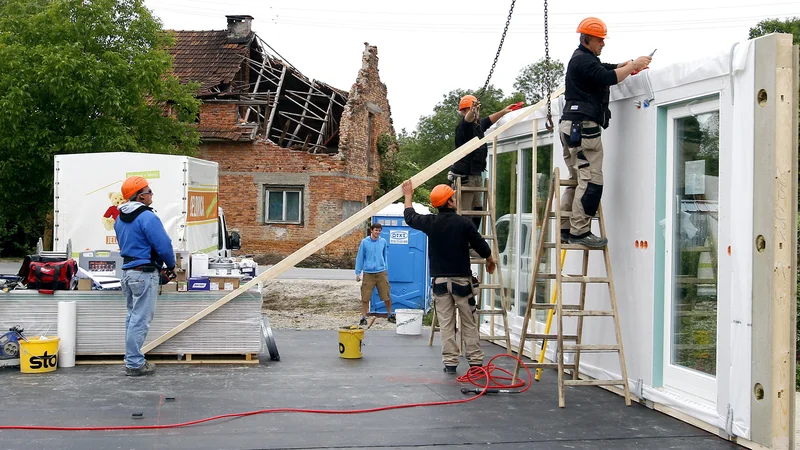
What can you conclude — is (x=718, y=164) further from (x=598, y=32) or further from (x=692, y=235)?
(x=598, y=32)

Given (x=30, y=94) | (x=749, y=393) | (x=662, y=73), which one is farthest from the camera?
(x=30, y=94)

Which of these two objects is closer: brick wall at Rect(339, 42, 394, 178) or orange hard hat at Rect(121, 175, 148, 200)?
orange hard hat at Rect(121, 175, 148, 200)

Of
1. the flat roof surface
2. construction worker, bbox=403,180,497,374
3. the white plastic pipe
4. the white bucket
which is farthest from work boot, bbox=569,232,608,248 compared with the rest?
the white plastic pipe

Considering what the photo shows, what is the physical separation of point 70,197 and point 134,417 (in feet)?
23.5

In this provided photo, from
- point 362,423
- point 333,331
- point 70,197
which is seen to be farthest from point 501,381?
point 70,197

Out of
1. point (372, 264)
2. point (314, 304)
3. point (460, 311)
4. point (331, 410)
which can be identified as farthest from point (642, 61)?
point (314, 304)

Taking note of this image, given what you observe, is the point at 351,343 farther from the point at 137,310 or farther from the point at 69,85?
the point at 69,85

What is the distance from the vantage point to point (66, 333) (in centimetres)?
974

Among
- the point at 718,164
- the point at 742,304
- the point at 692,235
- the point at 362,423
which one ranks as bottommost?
the point at 362,423

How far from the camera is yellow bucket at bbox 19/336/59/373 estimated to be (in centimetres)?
934

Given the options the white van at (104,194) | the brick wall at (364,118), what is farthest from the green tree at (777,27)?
the white van at (104,194)

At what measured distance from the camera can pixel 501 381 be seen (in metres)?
9.12

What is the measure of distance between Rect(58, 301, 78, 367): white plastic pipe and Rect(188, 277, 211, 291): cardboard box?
1335 mm

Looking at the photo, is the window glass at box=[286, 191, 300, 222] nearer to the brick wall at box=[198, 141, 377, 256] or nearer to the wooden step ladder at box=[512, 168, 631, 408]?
the brick wall at box=[198, 141, 377, 256]
